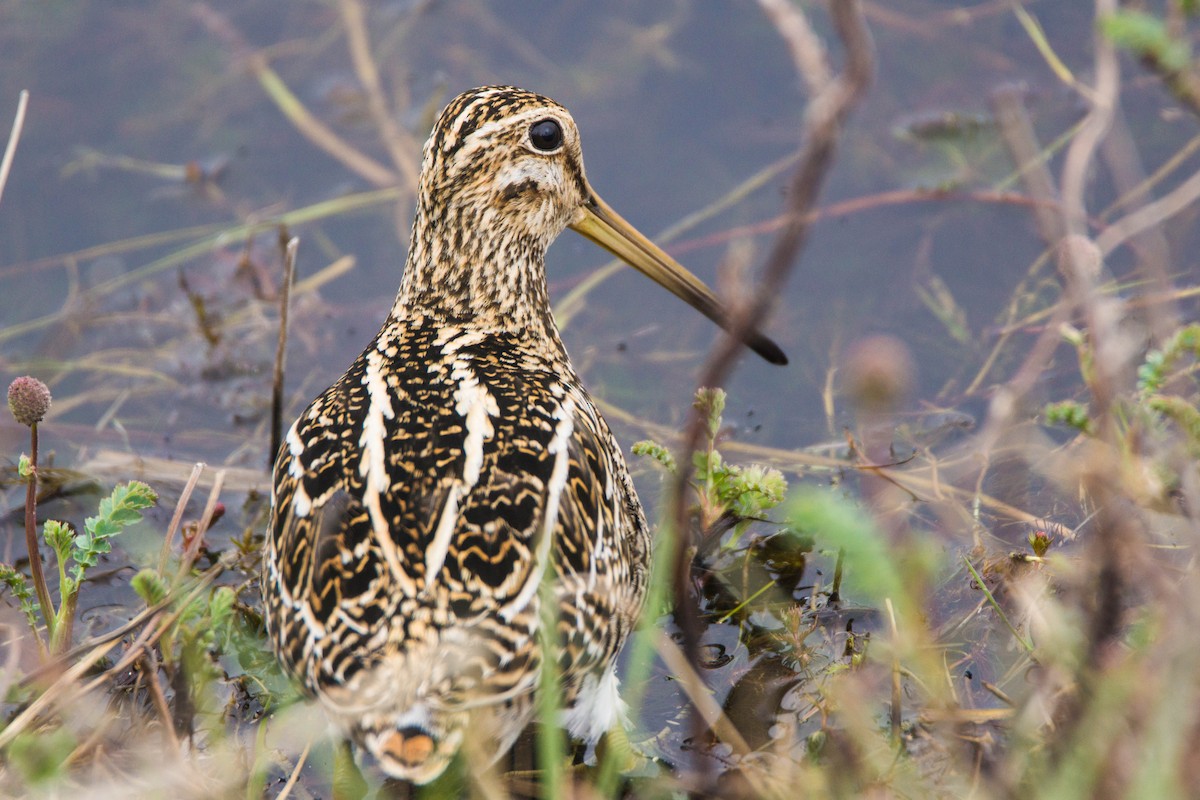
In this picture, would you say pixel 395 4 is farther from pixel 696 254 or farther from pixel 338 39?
pixel 696 254

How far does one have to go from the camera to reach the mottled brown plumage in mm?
2271

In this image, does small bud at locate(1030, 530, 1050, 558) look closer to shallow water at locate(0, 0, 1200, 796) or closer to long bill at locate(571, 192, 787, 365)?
shallow water at locate(0, 0, 1200, 796)

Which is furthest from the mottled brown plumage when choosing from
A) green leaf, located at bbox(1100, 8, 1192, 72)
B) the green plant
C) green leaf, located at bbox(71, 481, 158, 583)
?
green leaf, located at bbox(1100, 8, 1192, 72)

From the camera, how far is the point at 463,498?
2490 mm

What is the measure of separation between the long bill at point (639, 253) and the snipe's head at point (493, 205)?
3.4 inches

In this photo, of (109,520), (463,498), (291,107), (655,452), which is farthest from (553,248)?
(463,498)

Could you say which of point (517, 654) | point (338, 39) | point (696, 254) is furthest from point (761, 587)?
point (338, 39)

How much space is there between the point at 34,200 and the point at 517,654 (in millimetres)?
3614

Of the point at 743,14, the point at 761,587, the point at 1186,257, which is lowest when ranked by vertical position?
the point at 761,587

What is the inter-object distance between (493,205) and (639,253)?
0.54 metres

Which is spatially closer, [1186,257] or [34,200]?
[1186,257]

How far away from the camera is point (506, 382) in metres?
2.89

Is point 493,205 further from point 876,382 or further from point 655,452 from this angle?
point 876,382

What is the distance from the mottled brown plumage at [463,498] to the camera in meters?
2.27
